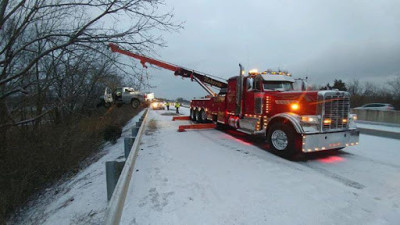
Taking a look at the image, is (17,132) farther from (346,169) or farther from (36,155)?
(346,169)

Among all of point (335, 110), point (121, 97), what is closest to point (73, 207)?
point (335, 110)

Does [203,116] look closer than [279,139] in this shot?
No

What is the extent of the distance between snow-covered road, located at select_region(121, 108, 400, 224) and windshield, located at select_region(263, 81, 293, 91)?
2.23 metres

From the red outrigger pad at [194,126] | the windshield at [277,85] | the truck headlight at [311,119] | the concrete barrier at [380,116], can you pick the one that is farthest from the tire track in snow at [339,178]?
the concrete barrier at [380,116]

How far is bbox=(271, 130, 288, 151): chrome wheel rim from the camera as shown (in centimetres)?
665

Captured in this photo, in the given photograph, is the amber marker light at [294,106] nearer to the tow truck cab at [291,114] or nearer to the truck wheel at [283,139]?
the tow truck cab at [291,114]

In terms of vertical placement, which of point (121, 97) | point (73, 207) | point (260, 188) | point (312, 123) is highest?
point (121, 97)

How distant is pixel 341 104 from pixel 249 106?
295 cm

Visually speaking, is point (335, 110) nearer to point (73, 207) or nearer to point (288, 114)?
Result: point (288, 114)

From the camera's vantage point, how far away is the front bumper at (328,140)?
607 centimetres

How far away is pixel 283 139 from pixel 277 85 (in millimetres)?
2225

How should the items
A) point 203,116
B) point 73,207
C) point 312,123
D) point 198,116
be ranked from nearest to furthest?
point 73,207, point 312,123, point 203,116, point 198,116

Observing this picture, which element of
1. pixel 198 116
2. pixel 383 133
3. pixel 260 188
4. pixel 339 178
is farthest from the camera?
pixel 198 116

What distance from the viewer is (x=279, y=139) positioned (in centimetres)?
686
